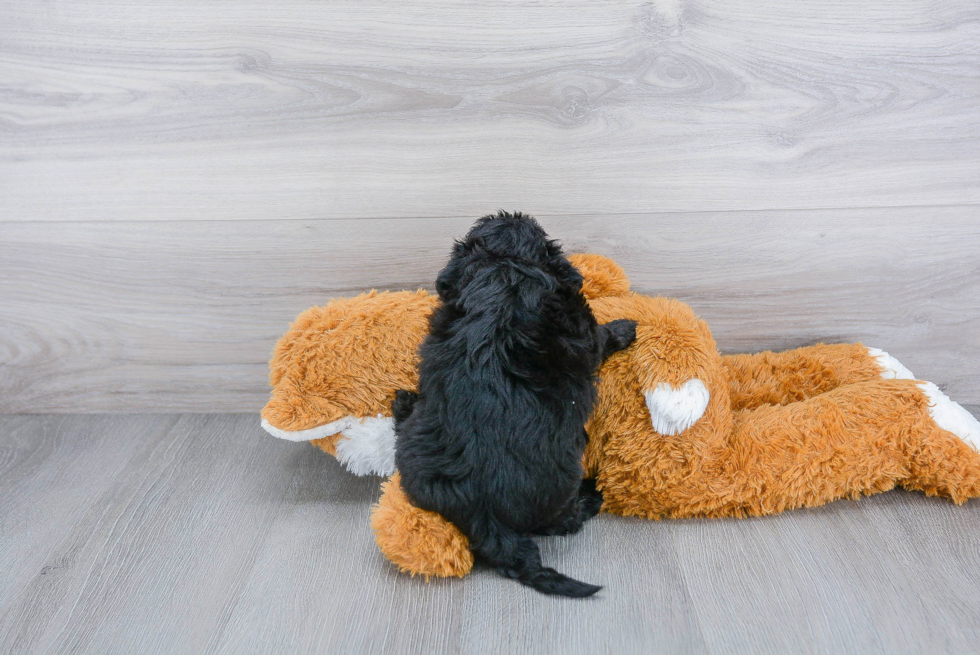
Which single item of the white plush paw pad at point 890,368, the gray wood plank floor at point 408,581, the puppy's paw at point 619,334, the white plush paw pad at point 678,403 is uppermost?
the puppy's paw at point 619,334

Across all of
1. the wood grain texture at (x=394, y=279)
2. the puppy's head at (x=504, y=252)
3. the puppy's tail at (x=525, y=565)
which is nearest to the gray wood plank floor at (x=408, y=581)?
the puppy's tail at (x=525, y=565)

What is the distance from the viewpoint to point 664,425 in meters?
1.17

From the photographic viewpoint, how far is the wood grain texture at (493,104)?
1385 millimetres

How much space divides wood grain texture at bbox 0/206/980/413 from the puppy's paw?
0.34m

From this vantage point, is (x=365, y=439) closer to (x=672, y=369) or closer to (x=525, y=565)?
(x=525, y=565)

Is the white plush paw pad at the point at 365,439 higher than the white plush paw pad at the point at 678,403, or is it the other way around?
the white plush paw pad at the point at 678,403

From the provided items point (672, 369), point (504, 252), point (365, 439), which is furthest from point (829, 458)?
point (365, 439)

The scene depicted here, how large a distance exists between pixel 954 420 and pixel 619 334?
Answer: 647 mm

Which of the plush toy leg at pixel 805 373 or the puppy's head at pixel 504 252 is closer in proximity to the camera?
the puppy's head at pixel 504 252

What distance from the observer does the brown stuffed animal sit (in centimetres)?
117

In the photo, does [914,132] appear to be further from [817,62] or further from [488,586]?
[488,586]

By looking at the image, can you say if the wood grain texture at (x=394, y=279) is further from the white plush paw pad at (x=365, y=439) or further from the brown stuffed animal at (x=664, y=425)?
the white plush paw pad at (x=365, y=439)

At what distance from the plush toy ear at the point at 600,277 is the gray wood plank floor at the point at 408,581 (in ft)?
1.43

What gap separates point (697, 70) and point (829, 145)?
12.9 inches
